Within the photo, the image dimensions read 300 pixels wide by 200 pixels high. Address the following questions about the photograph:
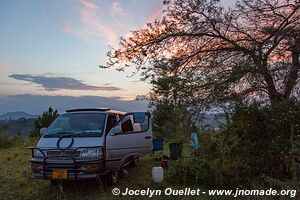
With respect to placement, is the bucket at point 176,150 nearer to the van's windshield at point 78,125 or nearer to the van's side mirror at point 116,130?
the van's side mirror at point 116,130

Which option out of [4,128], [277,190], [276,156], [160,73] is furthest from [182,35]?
[4,128]

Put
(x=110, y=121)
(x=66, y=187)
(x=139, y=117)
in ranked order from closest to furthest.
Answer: (x=66, y=187) < (x=110, y=121) < (x=139, y=117)

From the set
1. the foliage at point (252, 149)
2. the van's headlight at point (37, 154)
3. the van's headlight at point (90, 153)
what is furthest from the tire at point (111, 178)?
the van's headlight at point (37, 154)

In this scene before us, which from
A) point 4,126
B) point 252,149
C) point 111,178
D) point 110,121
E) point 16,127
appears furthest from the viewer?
point 16,127

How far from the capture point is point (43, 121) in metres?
22.1

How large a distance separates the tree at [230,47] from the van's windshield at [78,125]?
2207mm

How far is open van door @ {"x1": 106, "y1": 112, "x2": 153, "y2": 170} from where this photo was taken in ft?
24.9

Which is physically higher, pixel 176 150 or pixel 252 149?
pixel 252 149

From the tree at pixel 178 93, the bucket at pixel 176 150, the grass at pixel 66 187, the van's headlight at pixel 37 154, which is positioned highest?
the tree at pixel 178 93

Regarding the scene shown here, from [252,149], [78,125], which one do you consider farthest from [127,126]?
[252,149]

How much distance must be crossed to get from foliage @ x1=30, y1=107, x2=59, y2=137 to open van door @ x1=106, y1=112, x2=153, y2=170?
13382mm

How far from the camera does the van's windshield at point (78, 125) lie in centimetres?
755

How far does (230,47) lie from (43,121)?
16.1 m

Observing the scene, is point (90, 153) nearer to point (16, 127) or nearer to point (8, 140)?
point (8, 140)
